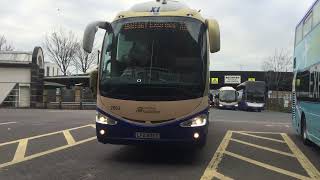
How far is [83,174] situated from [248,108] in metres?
50.2

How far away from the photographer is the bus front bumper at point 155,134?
11141 mm

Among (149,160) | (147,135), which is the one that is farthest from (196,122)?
(149,160)

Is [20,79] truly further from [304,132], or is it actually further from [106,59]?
[106,59]

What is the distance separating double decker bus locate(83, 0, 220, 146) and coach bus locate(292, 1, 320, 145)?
3.06m

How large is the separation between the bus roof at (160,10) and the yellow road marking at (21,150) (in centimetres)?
372

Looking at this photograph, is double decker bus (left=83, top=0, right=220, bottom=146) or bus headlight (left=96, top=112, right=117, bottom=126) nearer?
double decker bus (left=83, top=0, right=220, bottom=146)

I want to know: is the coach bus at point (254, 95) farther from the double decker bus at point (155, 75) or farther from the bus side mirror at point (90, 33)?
the bus side mirror at point (90, 33)

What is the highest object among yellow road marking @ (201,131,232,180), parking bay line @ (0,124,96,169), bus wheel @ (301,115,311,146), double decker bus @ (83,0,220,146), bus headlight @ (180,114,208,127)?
double decker bus @ (83,0,220,146)

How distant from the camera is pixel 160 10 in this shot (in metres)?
12.0

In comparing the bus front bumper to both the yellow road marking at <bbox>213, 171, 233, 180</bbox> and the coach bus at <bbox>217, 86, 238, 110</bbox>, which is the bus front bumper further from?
the coach bus at <bbox>217, 86, 238, 110</bbox>

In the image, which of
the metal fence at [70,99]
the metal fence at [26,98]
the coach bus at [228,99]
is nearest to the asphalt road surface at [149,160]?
the metal fence at [26,98]

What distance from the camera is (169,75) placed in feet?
37.1

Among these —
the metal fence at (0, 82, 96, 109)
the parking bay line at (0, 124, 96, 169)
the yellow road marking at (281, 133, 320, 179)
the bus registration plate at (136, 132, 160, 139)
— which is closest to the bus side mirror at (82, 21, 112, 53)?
the bus registration plate at (136, 132, 160, 139)

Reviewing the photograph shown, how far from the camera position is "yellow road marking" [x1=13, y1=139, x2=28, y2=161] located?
12.2 m
